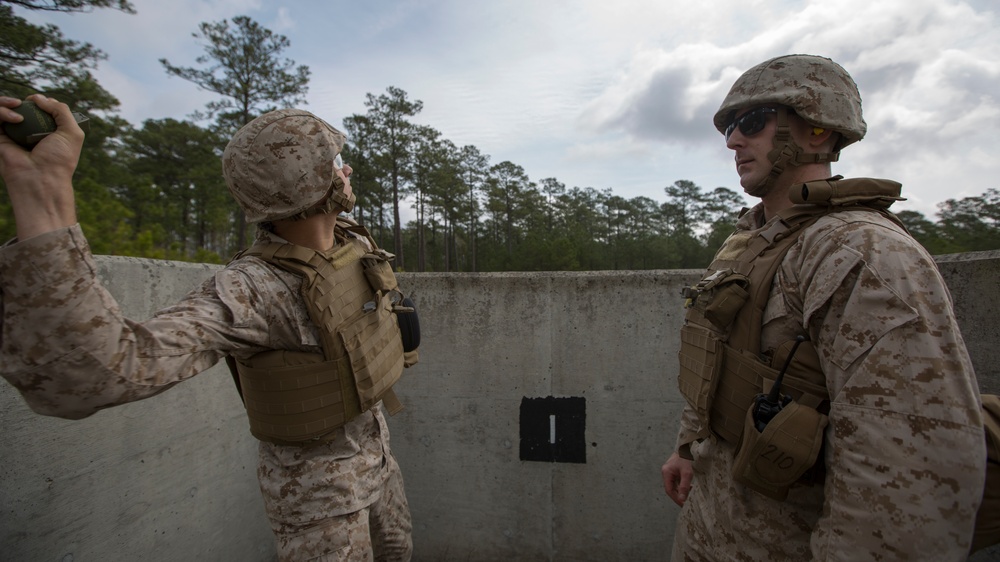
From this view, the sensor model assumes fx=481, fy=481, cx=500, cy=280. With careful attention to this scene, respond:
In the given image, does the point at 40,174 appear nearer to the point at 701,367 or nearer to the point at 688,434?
the point at 701,367

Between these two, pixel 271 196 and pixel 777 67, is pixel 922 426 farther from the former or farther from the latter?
pixel 271 196

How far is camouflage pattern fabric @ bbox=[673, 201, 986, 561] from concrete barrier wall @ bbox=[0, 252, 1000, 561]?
1634mm

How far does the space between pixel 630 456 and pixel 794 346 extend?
192 centimetres

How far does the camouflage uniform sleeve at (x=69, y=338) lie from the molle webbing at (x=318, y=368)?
A: 51cm

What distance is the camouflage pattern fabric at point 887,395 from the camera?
1.03 meters

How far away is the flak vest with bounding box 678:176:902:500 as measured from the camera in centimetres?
125

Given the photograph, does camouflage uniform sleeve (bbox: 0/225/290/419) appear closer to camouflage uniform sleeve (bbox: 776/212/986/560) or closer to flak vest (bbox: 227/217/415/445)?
flak vest (bbox: 227/217/415/445)

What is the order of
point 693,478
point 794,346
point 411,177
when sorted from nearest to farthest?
1. point 794,346
2. point 693,478
3. point 411,177

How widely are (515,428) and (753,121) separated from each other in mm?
2245

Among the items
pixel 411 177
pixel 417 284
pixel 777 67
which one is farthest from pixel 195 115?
pixel 777 67

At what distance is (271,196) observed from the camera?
1.76 meters

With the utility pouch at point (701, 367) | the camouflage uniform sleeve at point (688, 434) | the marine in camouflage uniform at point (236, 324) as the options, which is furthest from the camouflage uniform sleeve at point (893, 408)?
the marine in camouflage uniform at point (236, 324)

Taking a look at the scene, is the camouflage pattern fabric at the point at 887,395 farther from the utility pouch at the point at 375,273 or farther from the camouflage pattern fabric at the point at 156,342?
the camouflage pattern fabric at the point at 156,342

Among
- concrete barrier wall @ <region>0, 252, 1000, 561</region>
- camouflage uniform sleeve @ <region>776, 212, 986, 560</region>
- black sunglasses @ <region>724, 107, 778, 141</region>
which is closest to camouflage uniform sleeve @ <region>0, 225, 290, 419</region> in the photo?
concrete barrier wall @ <region>0, 252, 1000, 561</region>
